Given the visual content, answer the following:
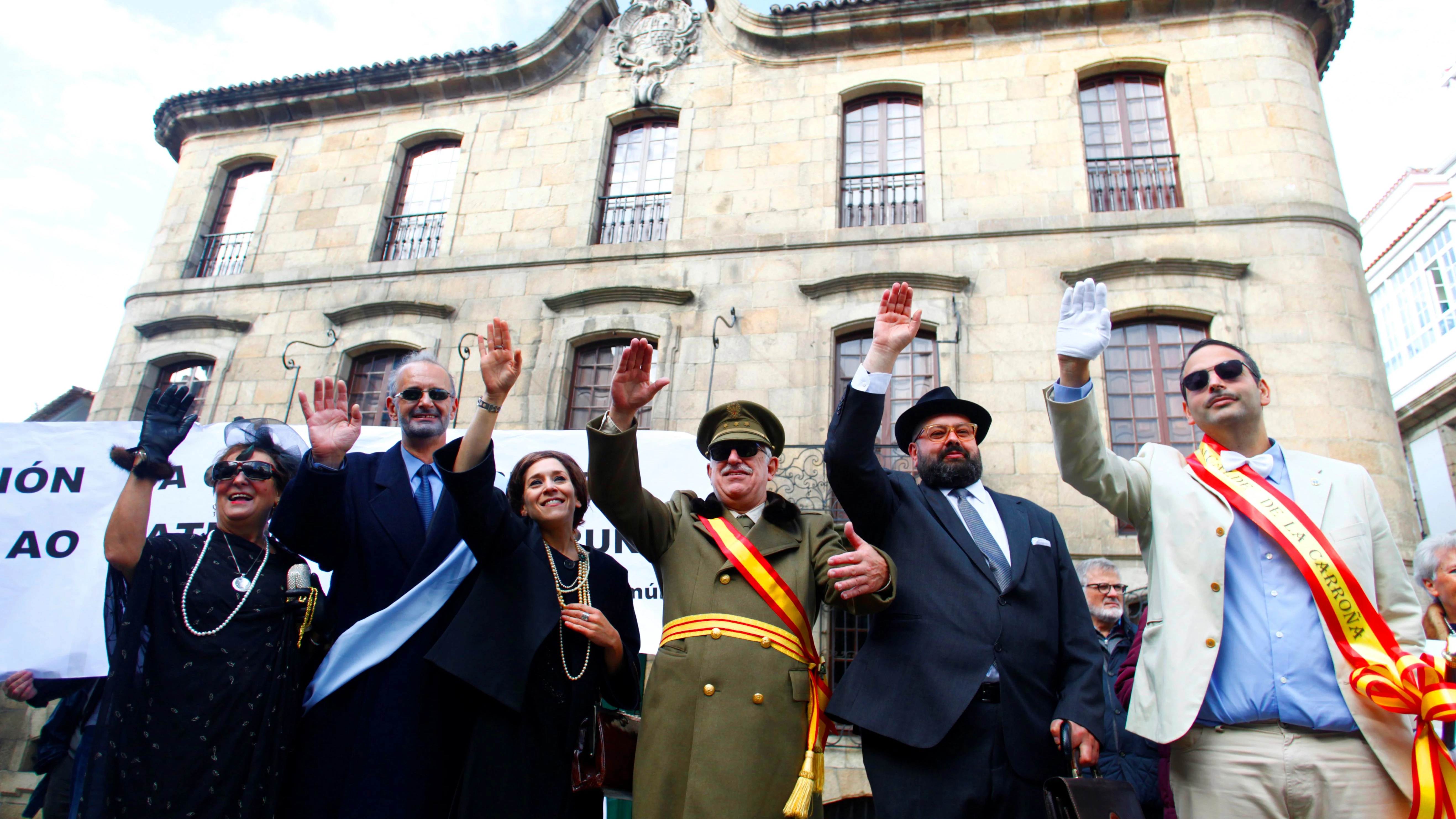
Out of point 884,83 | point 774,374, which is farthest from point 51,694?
point 884,83

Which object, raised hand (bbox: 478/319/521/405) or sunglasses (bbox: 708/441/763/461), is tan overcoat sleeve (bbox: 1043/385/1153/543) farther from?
raised hand (bbox: 478/319/521/405)

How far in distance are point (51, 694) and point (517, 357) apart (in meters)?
5.05

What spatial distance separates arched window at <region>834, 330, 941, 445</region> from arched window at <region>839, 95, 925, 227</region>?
5.14ft

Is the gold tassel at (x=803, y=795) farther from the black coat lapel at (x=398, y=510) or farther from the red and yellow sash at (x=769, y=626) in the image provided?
the black coat lapel at (x=398, y=510)

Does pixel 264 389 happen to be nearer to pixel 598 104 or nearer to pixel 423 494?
pixel 598 104

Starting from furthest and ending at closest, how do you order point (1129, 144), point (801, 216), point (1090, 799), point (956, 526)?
point (801, 216) → point (1129, 144) → point (956, 526) → point (1090, 799)

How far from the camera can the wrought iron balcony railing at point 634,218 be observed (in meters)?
10.6

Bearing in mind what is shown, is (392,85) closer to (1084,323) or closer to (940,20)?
(940,20)

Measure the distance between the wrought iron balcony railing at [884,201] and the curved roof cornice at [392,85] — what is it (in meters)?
4.88

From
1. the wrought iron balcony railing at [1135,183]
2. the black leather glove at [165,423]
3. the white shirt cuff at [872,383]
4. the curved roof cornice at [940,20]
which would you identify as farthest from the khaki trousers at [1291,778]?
the curved roof cornice at [940,20]

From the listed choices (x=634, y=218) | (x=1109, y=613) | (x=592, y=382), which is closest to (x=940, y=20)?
(x=634, y=218)

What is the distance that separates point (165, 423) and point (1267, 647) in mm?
4083

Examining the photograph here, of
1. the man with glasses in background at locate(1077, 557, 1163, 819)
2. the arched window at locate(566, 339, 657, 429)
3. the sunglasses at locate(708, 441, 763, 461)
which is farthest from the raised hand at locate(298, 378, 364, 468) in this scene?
the arched window at locate(566, 339, 657, 429)

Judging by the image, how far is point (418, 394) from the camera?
3393mm
